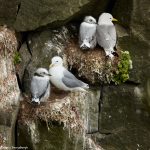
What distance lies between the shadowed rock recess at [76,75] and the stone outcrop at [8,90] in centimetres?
1

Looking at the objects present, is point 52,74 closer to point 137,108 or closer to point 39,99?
point 39,99

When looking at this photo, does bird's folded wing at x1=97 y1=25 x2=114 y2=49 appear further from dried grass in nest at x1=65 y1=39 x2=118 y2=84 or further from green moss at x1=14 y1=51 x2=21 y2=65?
green moss at x1=14 y1=51 x2=21 y2=65

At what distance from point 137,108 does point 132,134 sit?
16.5 inches

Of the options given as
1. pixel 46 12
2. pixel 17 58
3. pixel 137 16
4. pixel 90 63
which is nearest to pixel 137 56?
pixel 137 16

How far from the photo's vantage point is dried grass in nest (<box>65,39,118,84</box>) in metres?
11.4

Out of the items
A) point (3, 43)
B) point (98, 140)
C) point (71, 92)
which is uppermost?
point (3, 43)

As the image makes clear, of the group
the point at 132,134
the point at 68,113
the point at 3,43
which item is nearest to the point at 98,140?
the point at 132,134

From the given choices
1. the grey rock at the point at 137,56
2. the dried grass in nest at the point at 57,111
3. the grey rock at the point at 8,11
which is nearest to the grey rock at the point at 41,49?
the grey rock at the point at 8,11

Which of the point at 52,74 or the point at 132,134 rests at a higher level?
the point at 52,74

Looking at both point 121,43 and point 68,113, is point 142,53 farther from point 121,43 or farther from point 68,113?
point 68,113

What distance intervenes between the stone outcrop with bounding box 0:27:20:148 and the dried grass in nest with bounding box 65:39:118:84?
0.91m

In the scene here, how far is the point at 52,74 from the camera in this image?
1079 centimetres

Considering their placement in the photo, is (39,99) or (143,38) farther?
(143,38)

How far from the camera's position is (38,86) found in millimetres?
10500
